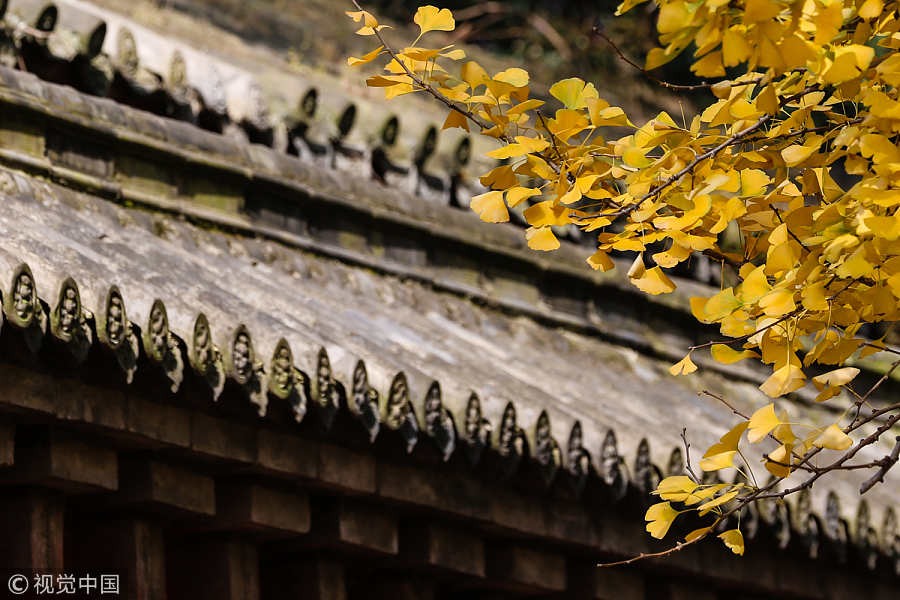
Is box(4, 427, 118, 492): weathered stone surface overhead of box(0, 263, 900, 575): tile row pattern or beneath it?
beneath

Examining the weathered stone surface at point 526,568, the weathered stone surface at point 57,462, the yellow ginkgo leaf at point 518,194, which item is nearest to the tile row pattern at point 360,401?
the weathered stone surface at point 57,462

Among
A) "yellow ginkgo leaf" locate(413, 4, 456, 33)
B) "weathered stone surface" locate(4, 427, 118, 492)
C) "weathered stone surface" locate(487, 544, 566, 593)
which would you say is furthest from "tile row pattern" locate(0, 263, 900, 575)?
"yellow ginkgo leaf" locate(413, 4, 456, 33)

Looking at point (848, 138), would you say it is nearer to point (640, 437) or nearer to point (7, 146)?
point (640, 437)

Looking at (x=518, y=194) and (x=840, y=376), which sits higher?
(x=518, y=194)

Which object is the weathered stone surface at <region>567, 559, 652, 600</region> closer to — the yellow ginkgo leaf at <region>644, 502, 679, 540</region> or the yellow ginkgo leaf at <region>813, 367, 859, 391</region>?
the yellow ginkgo leaf at <region>644, 502, 679, 540</region>

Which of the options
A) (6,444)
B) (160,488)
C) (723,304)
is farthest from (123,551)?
(723,304)

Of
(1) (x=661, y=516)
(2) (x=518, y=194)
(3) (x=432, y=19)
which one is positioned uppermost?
(3) (x=432, y=19)

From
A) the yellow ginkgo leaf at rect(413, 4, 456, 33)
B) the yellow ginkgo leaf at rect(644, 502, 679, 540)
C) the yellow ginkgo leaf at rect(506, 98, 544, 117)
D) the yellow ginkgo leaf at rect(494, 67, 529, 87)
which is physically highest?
the yellow ginkgo leaf at rect(413, 4, 456, 33)

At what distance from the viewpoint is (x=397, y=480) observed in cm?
461

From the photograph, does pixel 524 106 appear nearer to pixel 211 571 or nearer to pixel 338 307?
pixel 211 571

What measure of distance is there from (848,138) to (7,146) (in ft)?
11.2

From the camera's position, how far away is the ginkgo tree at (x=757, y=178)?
2744mm

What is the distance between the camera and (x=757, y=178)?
2.98m

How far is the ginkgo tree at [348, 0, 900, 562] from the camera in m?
2.74
